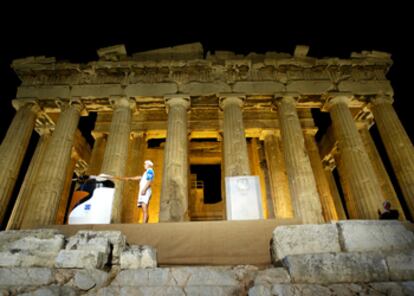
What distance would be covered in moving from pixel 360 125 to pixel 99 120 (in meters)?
17.0

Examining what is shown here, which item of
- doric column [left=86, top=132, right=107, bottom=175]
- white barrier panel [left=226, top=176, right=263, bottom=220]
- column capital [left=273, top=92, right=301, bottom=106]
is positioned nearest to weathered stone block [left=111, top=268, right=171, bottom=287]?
white barrier panel [left=226, top=176, right=263, bottom=220]

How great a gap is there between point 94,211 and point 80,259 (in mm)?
4081

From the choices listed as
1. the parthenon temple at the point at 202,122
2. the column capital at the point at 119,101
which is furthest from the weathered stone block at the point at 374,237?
the column capital at the point at 119,101

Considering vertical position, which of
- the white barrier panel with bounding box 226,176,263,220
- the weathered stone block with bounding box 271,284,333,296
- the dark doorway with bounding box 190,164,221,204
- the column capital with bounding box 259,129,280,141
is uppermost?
the dark doorway with bounding box 190,164,221,204

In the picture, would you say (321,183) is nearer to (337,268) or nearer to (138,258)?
(337,268)

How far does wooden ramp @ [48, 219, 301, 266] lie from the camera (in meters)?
6.66

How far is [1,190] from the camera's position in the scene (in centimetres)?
1233

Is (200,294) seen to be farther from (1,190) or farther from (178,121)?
(1,190)

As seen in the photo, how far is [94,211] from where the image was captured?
8391 millimetres

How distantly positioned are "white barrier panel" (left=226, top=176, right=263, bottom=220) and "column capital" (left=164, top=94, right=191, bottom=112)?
6.07m

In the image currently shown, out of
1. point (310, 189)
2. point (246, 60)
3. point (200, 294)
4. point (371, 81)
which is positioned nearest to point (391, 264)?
point (200, 294)

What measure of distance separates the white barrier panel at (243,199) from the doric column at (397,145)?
7270 millimetres

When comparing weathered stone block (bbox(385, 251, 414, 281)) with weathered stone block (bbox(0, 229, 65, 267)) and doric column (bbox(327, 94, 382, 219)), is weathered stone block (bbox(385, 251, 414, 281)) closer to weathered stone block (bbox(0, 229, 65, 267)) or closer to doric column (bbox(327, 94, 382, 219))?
weathered stone block (bbox(0, 229, 65, 267))

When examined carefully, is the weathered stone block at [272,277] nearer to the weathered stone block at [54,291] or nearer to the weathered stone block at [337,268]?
the weathered stone block at [337,268]
